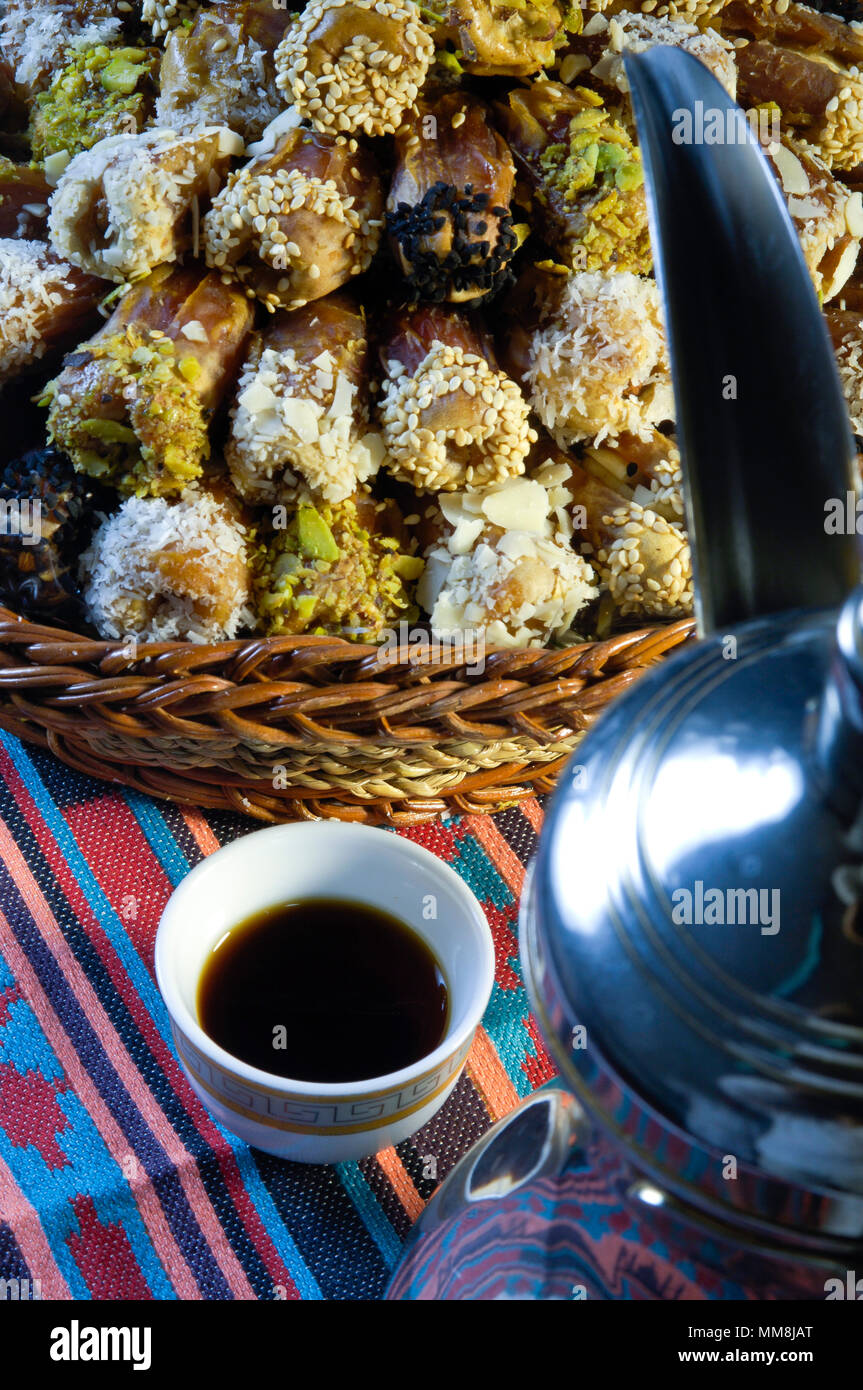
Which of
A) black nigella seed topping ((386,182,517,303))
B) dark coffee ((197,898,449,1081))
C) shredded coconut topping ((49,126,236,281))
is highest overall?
shredded coconut topping ((49,126,236,281))

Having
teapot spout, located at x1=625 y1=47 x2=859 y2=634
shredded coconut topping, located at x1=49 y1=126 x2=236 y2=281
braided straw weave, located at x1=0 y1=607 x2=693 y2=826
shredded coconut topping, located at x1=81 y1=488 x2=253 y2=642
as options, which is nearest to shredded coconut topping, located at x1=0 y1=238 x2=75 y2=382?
shredded coconut topping, located at x1=49 y1=126 x2=236 y2=281

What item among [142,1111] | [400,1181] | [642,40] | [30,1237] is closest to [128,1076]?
[142,1111]

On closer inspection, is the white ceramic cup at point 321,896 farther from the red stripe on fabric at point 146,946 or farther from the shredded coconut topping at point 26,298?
the shredded coconut topping at point 26,298

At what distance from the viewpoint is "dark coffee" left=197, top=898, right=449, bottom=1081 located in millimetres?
855

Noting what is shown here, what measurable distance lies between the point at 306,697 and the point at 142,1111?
377 mm

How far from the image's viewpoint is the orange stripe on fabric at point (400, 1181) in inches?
33.9

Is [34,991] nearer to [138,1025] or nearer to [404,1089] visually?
[138,1025]

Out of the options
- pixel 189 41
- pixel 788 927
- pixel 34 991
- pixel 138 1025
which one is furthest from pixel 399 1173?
pixel 189 41

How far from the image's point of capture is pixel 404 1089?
774 millimetres

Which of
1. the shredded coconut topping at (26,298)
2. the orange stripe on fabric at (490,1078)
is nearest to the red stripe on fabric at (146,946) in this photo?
the orange stripe on fabric at (490,1078)

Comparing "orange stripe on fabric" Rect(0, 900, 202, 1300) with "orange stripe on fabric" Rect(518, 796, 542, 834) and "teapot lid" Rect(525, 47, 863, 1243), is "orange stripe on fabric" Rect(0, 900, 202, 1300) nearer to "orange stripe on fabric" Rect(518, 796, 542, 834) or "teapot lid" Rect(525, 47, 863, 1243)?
"orange stripe on fabric" Rect(518, 796, 542, 834)

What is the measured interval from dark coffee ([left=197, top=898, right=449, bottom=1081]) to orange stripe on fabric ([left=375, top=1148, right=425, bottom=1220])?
0.09m

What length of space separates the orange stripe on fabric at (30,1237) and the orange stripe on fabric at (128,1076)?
83 millimetres

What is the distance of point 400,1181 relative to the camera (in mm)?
873
